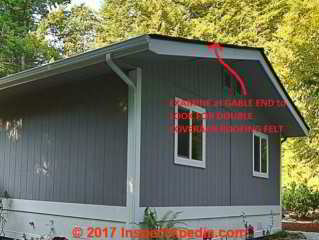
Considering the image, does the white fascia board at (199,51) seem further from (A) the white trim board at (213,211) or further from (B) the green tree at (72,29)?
(B) the green tree at (72,29)

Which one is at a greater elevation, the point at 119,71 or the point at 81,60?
the point at 81,60

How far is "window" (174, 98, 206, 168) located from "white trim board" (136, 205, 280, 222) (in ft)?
2.42

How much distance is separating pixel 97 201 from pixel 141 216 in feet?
2.51

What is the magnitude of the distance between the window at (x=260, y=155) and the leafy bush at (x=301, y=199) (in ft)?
20.4

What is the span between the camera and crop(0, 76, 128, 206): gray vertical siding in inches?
241

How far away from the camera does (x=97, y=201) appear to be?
20.3 feet

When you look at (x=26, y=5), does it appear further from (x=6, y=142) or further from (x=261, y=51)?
(x=261, y=51)

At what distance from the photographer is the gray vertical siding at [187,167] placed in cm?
620

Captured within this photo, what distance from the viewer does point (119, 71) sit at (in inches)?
222

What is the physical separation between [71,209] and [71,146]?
3.20 ft

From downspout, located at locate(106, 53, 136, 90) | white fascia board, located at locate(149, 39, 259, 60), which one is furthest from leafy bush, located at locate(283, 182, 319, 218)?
downspout, located at locate(106, 53, 136, 90)

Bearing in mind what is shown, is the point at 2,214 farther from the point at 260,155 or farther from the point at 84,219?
the point at 260,155

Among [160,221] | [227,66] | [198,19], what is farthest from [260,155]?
[198,19]

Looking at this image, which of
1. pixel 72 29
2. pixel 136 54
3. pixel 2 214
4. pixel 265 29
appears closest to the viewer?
pixel 136 54
